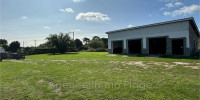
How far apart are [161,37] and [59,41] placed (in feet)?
76.9

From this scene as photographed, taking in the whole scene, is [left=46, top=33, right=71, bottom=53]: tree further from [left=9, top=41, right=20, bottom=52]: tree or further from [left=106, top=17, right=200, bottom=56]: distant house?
[left=9, top=41, right=20, bottom=52]: tree

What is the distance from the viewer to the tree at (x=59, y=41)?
93.4 ft

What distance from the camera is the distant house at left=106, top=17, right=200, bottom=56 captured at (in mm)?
11682

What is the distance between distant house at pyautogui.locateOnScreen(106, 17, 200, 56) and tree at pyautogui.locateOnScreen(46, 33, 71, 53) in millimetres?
15062

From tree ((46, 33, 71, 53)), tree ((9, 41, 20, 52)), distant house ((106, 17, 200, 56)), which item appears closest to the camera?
distant house ((106, 17, 200, 56))

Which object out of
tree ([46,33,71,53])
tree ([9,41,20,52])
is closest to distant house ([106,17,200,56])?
tree ([46,33,71,53])

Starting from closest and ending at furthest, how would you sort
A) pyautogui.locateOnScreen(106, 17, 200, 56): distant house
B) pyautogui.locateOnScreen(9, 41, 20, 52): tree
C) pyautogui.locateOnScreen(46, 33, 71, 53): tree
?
pyautogui.locateOnScreen(106, 17, 200, 56): distant house
pyautogui.locateOnScreen(46, 33, 71, 53): tree
pyautogui.locateOnScreen(9, 41, 20, 52): tree

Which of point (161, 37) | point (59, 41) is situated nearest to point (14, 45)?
point (59, 41)

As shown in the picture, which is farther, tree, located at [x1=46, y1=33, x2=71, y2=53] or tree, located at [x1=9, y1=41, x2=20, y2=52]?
tree, located at [x1=9, y1=41, x2=20, y2=52]

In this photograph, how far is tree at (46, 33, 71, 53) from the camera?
1121 inches

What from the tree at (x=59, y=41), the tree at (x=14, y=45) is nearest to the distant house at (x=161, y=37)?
the tree at (x=59, y=41)

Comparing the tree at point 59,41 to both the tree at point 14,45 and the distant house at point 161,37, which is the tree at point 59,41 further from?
the tree at point 14,45

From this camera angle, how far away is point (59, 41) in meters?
28.4

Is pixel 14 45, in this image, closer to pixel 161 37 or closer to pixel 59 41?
pixel 59 41
